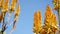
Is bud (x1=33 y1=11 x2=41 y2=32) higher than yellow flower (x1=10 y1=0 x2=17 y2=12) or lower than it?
lower

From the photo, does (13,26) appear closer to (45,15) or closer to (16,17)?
(16,17)

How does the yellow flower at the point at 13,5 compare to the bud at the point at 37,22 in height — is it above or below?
above

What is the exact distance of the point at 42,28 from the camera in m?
15.8

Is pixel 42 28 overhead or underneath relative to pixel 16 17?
underneath

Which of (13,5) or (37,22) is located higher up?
(13,5)

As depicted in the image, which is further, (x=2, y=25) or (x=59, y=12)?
(x=59, y=12)

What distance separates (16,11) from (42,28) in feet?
26.9

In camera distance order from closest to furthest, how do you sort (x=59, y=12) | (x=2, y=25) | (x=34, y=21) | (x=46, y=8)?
(x=2, y=25) → (x=59, y=12) → (x=46, y=8) → (x=34, y=21)

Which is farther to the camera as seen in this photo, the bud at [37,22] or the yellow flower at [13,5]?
the bud at [37,22]

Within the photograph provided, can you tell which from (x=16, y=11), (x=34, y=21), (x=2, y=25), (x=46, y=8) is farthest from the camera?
(x=34, y=21)

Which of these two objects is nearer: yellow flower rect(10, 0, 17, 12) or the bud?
yellow flower rect(10, 0, 17, 12)

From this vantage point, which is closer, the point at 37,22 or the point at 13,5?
the point at 13,5

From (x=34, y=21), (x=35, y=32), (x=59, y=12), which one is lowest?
(x=35, y=32)

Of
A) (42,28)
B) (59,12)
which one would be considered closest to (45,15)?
(42,28)
